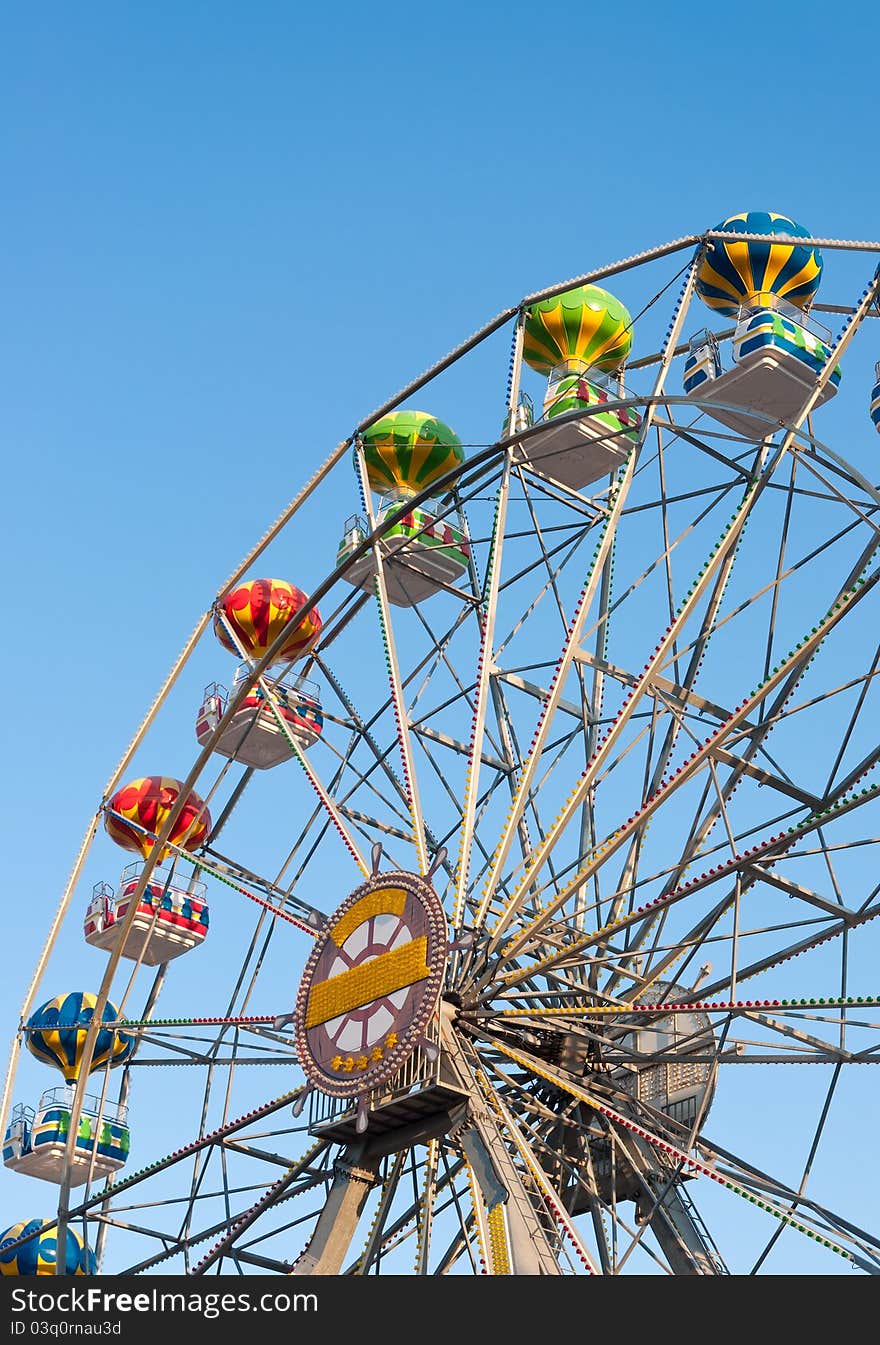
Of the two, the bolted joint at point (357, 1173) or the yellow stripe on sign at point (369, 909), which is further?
the yellow stripe on sign at point (369, 909)

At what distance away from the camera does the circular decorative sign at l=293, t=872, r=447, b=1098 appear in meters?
20.7

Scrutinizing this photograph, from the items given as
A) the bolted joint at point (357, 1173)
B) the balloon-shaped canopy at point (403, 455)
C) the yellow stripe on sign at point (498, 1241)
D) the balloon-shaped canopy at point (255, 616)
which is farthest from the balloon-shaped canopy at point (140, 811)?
the yellow stripe on sign at point (498, 1241)

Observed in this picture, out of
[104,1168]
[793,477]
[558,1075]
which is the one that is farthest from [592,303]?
[104,1168]

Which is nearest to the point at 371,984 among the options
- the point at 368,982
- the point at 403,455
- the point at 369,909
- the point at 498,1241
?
the point at 368,982

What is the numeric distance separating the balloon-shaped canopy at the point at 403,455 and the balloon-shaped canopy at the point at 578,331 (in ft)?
5.80

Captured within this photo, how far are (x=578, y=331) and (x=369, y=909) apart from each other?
8.30 meters

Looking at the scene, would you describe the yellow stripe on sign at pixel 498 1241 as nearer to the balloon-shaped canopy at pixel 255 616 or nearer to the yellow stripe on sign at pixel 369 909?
the yellow stripe on sign at pixel 369 909

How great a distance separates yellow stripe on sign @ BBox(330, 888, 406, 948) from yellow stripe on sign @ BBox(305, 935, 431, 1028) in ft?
1.56

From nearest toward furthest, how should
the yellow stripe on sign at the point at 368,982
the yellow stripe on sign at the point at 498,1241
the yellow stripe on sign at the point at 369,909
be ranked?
the yellow stripe on sign at the point at 498,1241
the yellow stripe on sign at the point at 368,982
the yellow stripe on sign at the point at 369,909

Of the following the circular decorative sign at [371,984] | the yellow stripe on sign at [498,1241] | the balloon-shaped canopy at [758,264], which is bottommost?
the yellow stripe on sign at [498,1241]

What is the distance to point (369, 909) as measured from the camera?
2212 centimetres

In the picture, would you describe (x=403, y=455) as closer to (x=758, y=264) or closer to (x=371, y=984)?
(x=758, y=264)

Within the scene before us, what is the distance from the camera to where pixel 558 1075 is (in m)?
22.0

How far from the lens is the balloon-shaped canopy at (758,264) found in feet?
77.5
